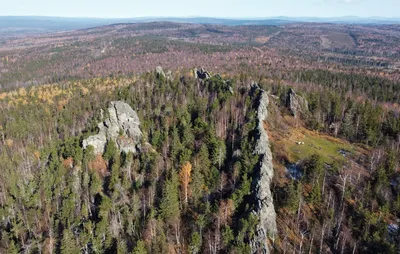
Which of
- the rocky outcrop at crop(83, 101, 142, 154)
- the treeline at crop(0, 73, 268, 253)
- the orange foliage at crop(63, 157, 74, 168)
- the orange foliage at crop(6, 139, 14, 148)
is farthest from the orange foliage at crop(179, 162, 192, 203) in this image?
the orange foliage at crop(6, 139, 14, 148)

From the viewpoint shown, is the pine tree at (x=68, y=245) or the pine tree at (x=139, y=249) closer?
the pine tree at (x=139, y=249)

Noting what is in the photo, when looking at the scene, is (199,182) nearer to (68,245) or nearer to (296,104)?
(68,245)

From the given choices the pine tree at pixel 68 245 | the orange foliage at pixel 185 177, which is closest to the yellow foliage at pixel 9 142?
the pine tree at pixel 68 245

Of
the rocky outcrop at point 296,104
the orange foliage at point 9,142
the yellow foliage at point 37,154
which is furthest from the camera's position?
the rocky outcrop at point 296,104

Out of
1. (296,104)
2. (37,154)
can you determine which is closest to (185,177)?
(37,154)

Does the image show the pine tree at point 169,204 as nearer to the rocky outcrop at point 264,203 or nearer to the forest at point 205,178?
the forest at point 205,178

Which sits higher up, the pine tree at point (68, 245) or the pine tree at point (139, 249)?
the pine tree at point (139, 249)

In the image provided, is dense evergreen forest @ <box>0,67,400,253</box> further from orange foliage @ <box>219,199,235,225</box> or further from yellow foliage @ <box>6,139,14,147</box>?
yellow foliage @ <box>6,139,14,147</box>

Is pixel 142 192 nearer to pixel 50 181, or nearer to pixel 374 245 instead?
pixel 50 181
